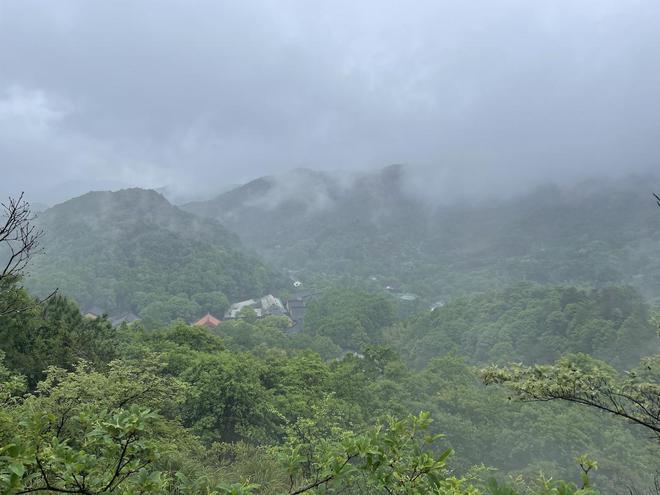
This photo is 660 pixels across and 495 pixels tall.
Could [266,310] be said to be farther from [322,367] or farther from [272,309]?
[322,367]

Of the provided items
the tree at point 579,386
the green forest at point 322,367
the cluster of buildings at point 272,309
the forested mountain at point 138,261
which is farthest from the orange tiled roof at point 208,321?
the tree at point 579,386

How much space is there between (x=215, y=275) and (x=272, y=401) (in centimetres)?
5969

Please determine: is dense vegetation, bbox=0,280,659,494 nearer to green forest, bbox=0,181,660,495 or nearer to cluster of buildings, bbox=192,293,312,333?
green forest, bbox=0,181,660,495

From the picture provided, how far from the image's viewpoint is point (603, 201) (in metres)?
131

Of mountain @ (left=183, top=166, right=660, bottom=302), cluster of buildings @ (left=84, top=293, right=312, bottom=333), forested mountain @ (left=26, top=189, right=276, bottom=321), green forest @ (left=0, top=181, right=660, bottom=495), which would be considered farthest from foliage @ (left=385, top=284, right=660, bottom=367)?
forested mountain @ (left=26, top=189, right=276, bottom=321)

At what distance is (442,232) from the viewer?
14525cm

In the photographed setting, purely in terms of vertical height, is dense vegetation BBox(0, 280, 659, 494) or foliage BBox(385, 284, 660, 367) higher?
dense vegetation BBox(0, 280, 659, 494)

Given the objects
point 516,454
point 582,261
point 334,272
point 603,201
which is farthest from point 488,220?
point 516,454

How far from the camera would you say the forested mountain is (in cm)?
6225

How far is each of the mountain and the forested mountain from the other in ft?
110

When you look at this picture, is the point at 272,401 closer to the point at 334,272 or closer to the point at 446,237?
the point at 334,272

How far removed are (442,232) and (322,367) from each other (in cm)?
13068

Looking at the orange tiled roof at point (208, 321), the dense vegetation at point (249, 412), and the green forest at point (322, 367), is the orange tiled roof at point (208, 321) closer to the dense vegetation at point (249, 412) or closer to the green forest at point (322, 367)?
the green forest at point (322, 367)

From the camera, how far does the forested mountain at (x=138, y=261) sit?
6225 cm
